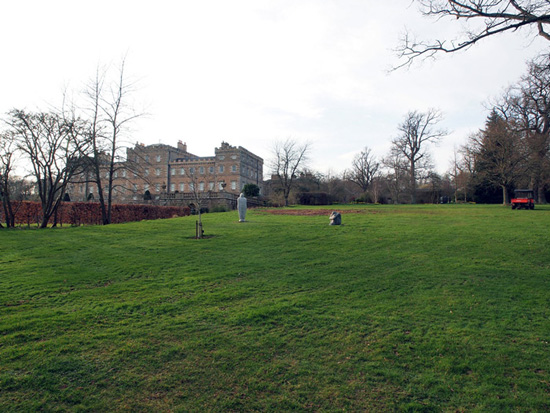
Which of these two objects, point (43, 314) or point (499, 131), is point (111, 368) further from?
point (499, 131)

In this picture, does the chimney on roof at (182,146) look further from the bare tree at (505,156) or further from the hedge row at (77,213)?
the bare tree at (505,156)

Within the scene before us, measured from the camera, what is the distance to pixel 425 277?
8875mm

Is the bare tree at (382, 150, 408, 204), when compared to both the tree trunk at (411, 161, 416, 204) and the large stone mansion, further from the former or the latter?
the large stone mansion

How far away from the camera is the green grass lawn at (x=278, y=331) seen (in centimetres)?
430

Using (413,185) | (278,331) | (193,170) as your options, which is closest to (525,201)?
(413,185)

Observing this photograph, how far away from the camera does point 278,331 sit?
600cm

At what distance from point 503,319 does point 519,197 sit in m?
28.4

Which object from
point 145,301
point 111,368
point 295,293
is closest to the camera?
point 111,368

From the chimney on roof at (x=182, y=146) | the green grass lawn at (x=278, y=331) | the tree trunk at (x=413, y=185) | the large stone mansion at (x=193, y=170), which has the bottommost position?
the green grass lawn at (x=278, y=331)

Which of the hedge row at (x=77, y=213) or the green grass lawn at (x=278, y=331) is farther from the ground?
the hedge row at (x=77, y=213)

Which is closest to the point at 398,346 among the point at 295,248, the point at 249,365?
the point at 249,365

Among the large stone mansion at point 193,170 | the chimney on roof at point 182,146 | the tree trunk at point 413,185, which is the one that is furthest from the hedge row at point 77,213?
the chimney on roof at point 182,146

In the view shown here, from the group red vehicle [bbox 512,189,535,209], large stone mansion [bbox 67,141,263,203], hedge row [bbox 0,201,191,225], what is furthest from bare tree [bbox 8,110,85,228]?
large stone mansion [bbox 67,141,263,203]

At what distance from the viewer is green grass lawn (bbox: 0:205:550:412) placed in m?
4.30
